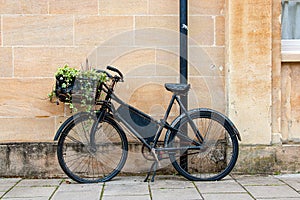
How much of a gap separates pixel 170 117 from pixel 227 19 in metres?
1.39

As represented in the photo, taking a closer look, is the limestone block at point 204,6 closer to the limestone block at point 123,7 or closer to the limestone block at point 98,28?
the limestone block at point 123,7

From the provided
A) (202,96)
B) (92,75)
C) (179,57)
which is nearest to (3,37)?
(92,75)

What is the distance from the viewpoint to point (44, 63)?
5277mm

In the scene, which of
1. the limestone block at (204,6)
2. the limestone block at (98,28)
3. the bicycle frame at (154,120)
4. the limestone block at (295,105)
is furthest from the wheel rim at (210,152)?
the limestone block at (98,28)

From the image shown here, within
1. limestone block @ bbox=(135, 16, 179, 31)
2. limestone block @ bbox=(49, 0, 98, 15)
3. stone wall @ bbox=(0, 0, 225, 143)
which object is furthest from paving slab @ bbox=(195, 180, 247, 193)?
limestone block @ bbox=(49, 0, 98, 15)

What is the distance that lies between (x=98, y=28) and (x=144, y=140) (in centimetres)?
149

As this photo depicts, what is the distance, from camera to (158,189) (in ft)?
15.4

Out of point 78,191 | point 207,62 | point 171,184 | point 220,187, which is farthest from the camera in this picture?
point 207,62

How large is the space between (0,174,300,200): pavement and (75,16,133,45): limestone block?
1.71 metres

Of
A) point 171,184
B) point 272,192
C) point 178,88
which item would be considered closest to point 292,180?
point 272,192

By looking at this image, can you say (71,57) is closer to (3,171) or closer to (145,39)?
(145,39)

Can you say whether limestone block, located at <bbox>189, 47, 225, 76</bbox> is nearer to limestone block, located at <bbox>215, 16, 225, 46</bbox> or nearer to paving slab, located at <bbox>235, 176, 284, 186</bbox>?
limestone block, located at <bbox>215, 16, 225, 46</bbox>

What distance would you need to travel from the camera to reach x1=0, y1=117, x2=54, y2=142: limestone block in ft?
17.3

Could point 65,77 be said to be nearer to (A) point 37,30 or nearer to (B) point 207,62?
(A) point 37,30
